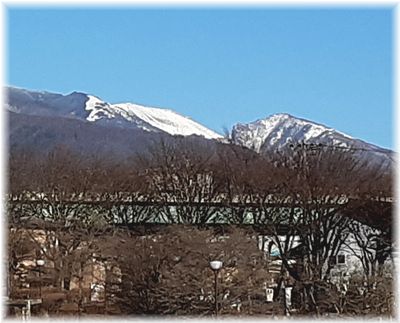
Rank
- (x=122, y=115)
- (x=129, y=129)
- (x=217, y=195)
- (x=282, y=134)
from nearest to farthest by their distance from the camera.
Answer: (x=217, y=195) → (x=282, y=134) → (x=122, y=115) → (x=129, y=129)

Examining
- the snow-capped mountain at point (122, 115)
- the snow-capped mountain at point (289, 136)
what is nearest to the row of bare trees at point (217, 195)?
the snow-capped mountain at point (289, 136)

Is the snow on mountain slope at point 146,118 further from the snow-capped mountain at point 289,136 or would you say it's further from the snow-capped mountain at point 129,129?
the snow-capped mountain at point 289,136

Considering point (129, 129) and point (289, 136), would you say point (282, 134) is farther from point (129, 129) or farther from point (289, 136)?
point (129, 129)

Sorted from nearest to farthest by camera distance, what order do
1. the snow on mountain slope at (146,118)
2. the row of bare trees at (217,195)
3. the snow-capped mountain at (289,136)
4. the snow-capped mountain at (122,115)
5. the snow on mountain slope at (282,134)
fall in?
the row of bare trees at (217,195) < the snow-capped mountain at (289,136) < the snow on mountain slope at (282,134) < the snow-capped mountain at (122,115) < the snow on mountain slope at (146,118)

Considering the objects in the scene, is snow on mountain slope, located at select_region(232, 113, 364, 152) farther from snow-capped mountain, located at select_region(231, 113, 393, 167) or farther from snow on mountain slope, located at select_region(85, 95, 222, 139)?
snow on mountain slope, located at select_region(85, 95, 222, 139)

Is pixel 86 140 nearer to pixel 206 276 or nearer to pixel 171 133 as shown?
pixel 171 133

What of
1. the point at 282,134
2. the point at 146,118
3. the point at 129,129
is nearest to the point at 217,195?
the point at 282,134
